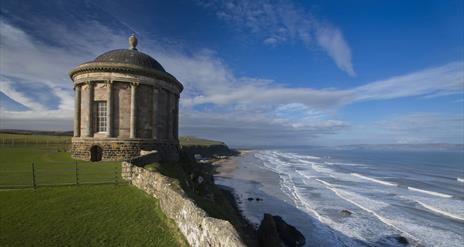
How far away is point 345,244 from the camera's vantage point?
54.4ft

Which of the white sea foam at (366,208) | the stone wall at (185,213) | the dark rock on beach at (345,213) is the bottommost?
the white sea foam at (366,208)

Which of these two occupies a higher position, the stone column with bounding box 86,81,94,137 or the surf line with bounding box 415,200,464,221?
the stone column with bounding box 86,81,94,137

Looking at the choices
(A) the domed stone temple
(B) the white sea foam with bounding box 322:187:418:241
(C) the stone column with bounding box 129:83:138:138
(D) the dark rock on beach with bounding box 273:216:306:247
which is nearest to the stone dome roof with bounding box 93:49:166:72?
(A) the domed stone temple

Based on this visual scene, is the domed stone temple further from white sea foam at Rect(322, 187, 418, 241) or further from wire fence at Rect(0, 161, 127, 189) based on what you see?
white sea foam at Rect(322, 187, 418, 241)

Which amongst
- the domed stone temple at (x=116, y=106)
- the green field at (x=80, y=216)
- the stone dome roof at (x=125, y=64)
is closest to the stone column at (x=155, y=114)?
the domed stone temple at (x=116, y=106)

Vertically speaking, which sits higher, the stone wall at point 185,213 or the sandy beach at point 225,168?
the stone wall at point 185,213

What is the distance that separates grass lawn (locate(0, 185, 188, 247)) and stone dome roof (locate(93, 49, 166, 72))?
13254mm

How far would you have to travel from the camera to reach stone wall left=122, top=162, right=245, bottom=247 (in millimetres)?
6445

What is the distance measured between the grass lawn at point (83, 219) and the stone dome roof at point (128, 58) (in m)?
13.3

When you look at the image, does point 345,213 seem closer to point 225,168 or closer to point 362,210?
point 362,210

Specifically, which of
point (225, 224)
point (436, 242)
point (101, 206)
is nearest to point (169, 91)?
point (101, 206)

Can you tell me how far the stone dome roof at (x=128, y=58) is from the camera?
22984 mm

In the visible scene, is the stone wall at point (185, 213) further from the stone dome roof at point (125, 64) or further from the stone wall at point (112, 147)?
the stone dome roof at point (125, 64)

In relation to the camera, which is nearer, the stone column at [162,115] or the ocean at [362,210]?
the ocean at [362,210]
